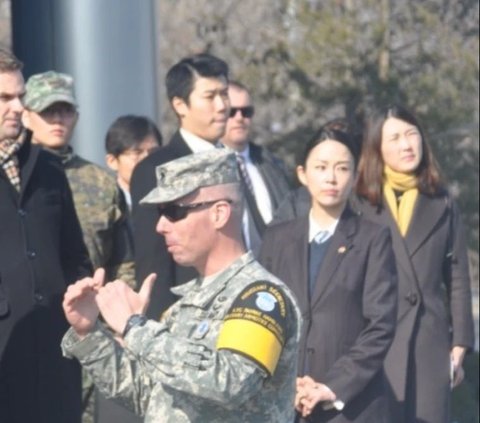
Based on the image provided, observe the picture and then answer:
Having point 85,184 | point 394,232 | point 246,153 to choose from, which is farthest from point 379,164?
point 85,184

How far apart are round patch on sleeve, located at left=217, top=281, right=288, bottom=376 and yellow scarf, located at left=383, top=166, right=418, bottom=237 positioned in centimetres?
320

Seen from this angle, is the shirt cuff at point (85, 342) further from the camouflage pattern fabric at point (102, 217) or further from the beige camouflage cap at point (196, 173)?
the camouflage pattern fabric at point (102, 217)

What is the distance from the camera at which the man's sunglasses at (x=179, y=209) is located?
16.1 feet

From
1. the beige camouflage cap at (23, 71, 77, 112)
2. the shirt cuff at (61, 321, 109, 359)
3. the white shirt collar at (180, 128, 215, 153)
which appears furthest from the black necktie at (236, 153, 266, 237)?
the shirt cuff at (61, 321, 109, 359)

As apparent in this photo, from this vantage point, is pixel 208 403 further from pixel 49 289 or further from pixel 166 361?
pixel 49 289

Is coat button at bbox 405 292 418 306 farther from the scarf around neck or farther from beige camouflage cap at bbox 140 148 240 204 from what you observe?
beige camouflage cap at bbox 140 148 240 204

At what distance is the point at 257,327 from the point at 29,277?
1870 millimetres

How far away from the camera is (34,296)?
630 centimetres

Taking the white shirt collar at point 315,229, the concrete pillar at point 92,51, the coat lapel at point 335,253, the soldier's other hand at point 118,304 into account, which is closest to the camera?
the soldier's other hand at point 118,304

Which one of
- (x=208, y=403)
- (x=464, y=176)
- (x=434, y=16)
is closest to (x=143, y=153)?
(x=208, y=403)

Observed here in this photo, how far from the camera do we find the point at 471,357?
41.9 ft

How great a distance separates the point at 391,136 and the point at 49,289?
7.15ft

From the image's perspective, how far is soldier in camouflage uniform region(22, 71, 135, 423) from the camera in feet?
24.8

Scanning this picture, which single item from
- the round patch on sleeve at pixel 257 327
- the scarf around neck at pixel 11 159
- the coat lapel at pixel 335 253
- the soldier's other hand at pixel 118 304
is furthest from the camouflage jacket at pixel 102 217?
the round patch on sleeve at pixel 257 327
